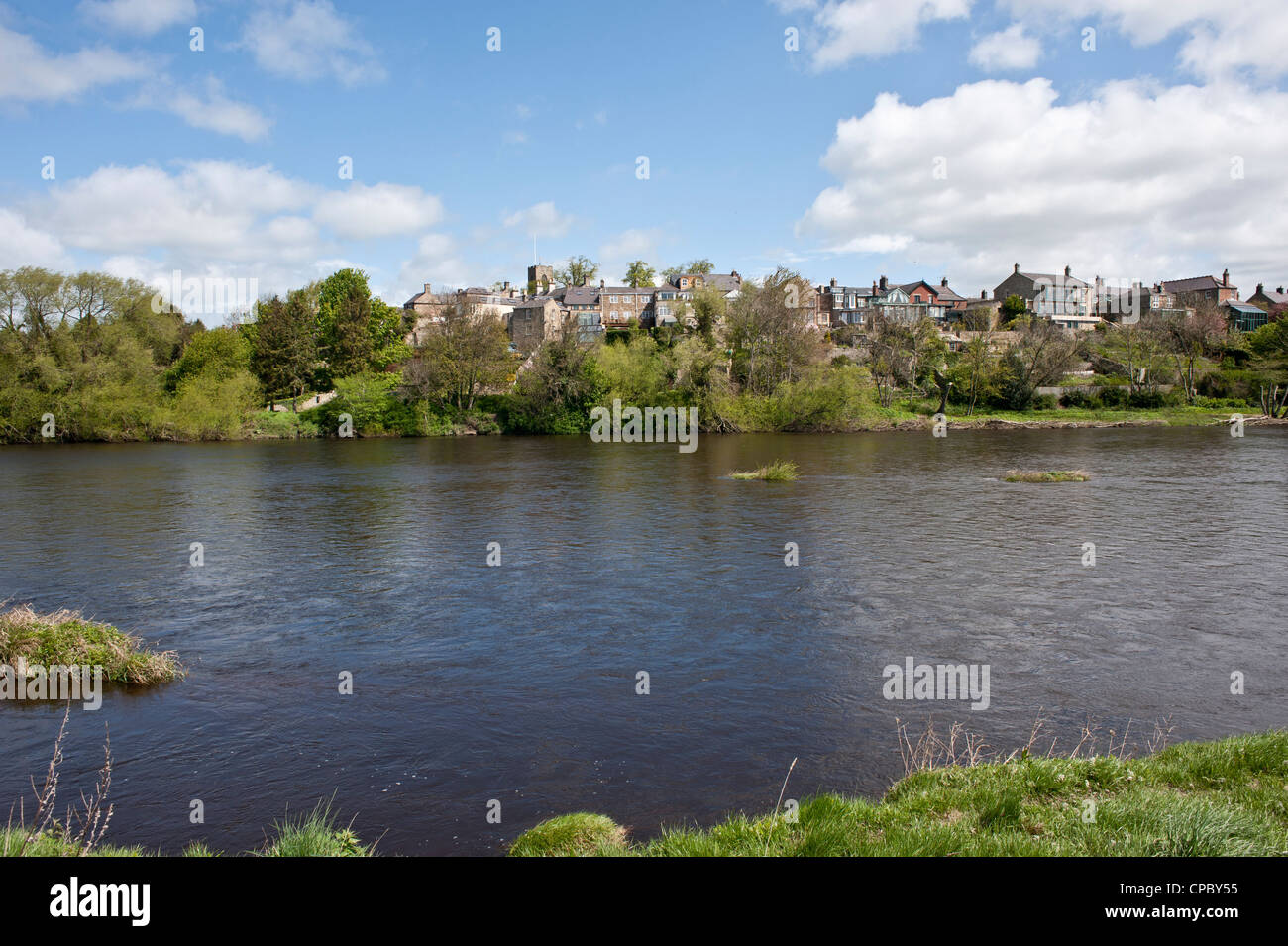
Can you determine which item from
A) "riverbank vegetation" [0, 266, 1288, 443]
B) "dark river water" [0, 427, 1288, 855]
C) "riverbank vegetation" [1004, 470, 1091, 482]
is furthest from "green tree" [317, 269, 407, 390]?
"riverbank vegetation" [1004, 470, 1091, 482]

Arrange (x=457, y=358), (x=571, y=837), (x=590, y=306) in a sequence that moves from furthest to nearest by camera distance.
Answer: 1. (x=590, y=306)
2. (x=457, y=358)
3. (x=571, y=837)

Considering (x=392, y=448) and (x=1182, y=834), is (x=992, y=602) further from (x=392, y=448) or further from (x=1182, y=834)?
(x=392, y=448)

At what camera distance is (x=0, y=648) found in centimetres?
1538

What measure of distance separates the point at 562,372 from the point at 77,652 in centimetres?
7262

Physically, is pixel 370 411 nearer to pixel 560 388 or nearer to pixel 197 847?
pixel 560 388

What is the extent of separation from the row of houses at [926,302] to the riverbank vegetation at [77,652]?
115 meters

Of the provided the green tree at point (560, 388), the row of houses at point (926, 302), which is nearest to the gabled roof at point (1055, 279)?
the row of houses at point (926, 302)

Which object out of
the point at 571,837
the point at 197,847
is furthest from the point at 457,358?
the point at 197,847

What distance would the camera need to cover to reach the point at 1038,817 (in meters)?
7.97

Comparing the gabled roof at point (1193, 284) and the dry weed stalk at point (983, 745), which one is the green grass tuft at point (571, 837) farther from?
the gabled roof at point (1193, 284)

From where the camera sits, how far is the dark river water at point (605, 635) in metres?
11.6

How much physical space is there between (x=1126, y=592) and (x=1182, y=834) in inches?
615
